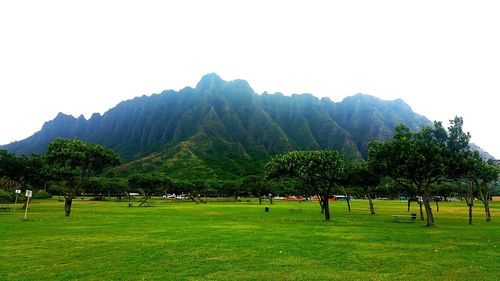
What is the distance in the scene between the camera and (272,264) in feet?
56.9

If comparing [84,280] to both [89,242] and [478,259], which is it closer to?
[89,242]

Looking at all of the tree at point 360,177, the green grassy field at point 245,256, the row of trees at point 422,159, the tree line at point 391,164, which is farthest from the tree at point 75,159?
the tree at point 360,177

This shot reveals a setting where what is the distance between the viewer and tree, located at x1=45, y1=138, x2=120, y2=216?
5031 cm

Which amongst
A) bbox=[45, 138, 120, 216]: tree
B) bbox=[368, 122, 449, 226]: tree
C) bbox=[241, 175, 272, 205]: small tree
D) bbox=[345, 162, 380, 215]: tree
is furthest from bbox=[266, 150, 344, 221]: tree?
bbox=[241, 175, 272, 205]: small tree

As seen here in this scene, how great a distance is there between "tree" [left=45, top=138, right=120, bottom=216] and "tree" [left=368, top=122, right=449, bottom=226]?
124ft

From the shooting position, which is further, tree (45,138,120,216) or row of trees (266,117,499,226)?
tree (45,138,120,216)

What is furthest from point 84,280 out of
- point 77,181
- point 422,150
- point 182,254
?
point 77,181

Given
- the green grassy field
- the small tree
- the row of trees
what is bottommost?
the green grassy field

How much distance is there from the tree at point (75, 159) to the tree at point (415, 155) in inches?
1494

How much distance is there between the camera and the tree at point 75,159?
50312 mm

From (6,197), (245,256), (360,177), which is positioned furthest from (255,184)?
(245,256)

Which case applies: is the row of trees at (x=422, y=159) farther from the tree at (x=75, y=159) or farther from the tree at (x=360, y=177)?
the tree at (x=75, y=159)

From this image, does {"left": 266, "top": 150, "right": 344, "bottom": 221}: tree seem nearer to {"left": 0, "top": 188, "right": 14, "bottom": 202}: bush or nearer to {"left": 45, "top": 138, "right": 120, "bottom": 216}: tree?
{"left": 45, "top": 138, "right": 120, "bottom": 216}: tree

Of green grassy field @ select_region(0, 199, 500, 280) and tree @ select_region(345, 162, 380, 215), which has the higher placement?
tree @ select_region(345, 162, 380, 215)
